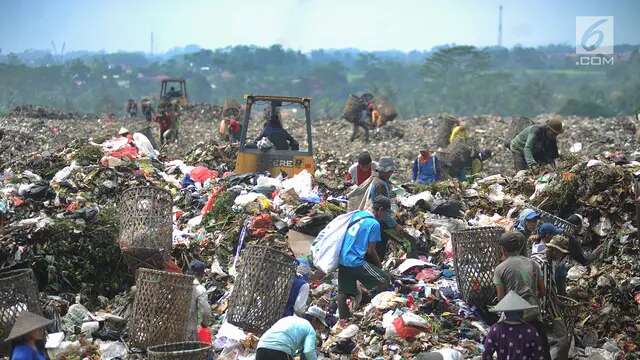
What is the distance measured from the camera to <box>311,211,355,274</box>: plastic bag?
26.8ft

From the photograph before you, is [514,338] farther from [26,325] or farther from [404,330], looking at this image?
[26,325]

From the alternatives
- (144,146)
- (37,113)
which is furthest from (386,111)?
(37,113)

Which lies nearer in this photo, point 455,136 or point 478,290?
point 478,290

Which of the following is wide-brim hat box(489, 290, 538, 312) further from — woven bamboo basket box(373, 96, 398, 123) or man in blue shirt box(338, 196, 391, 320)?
woven bamboo basket box(373, 96, 398, 123)

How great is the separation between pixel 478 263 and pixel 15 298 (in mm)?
3772

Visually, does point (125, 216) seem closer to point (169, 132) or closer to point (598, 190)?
point (598, 190)

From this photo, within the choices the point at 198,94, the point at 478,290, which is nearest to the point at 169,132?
the point at 478,290

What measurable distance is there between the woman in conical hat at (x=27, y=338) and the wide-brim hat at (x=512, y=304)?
2879mm

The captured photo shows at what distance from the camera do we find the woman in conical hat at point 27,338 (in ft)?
19.5

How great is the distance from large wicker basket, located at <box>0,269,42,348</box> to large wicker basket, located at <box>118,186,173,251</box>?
143 centimetres

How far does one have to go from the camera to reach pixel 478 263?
816cm

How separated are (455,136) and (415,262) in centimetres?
772

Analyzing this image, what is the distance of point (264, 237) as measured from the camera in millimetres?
10297

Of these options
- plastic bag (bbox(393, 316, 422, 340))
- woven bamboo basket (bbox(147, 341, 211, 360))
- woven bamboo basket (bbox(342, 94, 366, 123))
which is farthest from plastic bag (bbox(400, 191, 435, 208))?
woven bamboo basket (bbox(342, 94, 366, 123))
